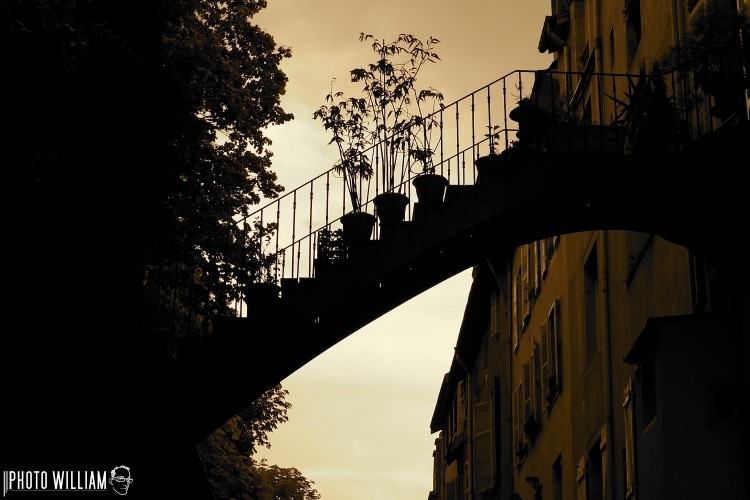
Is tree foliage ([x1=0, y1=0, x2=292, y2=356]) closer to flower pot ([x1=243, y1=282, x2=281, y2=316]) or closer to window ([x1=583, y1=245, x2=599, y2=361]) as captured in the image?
flower pot ([x1=243, y1=282, x2=281, y2=316])

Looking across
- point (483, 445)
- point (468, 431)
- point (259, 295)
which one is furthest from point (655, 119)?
point (468, 431)

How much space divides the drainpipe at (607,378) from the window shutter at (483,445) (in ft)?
42.6

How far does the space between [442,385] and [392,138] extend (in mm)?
31228

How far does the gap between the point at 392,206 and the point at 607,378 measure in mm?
6870

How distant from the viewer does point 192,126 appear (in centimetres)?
1777

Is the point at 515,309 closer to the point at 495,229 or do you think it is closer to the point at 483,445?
the point at 483,445

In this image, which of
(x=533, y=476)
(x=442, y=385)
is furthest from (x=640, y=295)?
(x=442, y=385)

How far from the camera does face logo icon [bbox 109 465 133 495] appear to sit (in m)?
13.8

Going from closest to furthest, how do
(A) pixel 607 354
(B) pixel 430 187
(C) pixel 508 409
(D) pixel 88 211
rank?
(B) pixel 430 187, (D) pixel 88 211, (A) pixel 607 354, (C) pixel 508 409

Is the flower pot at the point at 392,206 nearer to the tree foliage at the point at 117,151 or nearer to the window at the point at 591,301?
the tree foliage at the point at 117,151

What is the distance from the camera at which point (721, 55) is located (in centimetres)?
1227

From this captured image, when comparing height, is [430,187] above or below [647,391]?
above

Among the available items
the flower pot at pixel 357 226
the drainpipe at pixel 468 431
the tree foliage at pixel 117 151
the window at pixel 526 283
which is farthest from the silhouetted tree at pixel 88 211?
the drainpipe at pixel 468 431

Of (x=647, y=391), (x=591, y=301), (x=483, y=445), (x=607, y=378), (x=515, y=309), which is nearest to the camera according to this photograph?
(x=647, y=391)
